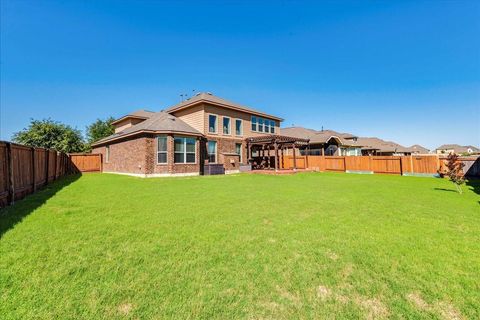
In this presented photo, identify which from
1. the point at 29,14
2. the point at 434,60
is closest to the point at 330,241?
the point at 29,14

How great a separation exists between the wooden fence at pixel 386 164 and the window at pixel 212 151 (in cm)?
859

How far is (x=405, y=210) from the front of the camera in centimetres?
598

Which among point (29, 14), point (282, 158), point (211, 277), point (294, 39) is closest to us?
point (211, 277)

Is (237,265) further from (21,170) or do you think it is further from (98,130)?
(98,130)

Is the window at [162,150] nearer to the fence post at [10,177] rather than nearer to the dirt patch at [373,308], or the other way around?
the fence post at [10,177]

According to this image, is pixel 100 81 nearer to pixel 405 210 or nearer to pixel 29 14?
pixel 29 14

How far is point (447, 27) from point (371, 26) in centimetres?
418

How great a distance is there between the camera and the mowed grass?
7.16 ft

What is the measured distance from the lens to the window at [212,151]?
1798 cm

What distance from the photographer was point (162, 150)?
50.8ft

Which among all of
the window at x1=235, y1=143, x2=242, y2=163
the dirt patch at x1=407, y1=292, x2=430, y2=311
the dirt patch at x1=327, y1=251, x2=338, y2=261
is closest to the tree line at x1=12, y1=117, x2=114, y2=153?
the window at x1=235, y1=143, x2=242, y2=163

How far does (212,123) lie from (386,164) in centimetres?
1466

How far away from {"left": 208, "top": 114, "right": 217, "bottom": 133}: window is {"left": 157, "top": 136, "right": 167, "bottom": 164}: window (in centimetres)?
399

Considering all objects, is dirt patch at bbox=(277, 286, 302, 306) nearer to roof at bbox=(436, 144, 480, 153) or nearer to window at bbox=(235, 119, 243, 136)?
window at bbox=(235, 119, 243, 136)
